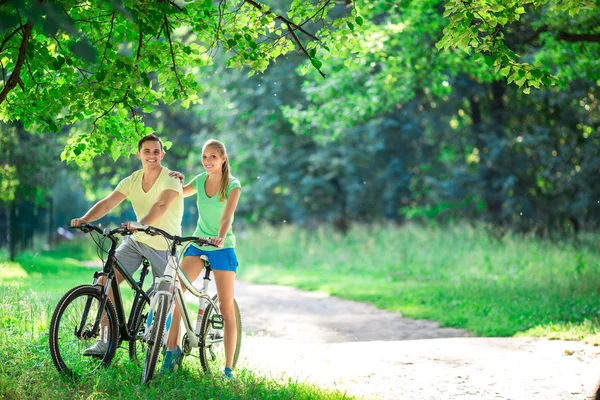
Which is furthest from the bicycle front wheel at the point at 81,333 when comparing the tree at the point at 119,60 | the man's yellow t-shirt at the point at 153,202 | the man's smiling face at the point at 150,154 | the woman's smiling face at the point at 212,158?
the tree at the point at 119,60

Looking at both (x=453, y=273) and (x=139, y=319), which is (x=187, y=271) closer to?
(x=139, y=319)

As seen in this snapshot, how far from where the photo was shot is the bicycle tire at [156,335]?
5961mm

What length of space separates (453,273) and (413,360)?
8374 mm

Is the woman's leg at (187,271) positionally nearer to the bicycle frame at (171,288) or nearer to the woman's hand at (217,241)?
the bicycle frame at (171,288)

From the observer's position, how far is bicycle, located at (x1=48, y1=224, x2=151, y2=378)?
582cm

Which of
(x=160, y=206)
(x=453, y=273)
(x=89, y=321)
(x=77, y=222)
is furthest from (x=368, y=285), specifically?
(x=77, y=222)

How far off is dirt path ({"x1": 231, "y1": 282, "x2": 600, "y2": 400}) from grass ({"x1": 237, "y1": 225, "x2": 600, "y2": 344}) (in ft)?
2.91

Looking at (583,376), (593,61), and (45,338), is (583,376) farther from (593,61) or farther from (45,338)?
(593,61)

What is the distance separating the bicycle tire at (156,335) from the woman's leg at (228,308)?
624 millimetres

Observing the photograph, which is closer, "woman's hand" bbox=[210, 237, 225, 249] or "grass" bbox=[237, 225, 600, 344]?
"woman's hand" bbox=[210, 237, 225, 249]

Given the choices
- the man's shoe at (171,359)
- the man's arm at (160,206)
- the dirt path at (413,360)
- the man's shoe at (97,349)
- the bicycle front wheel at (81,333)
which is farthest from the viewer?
the dirt path at (413,360)

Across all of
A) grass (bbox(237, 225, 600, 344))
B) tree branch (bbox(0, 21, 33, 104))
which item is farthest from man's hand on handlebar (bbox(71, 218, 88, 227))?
grass (bbox(237, 225, 600, 344))

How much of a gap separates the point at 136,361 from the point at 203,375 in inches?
23.4

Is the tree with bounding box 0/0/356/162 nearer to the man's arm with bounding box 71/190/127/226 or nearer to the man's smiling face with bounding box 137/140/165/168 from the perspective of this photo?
the man's smiling face with bounding box 137/140/165/168
